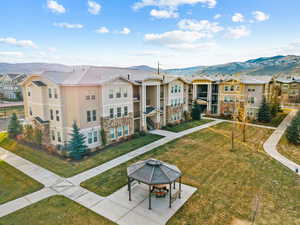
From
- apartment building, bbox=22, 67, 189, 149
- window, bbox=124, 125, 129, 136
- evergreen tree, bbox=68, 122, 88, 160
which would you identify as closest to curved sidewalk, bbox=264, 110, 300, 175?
apartment building, bbox=22, 67, 189, 149

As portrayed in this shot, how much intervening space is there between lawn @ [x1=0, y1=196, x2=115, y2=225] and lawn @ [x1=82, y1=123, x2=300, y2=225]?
1.91m

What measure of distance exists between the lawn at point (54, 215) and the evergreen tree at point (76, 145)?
633cm

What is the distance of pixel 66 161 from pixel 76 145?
166 centimetres

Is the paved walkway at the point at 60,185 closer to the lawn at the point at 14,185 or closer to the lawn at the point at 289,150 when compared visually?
the lawn at the point at 14,185

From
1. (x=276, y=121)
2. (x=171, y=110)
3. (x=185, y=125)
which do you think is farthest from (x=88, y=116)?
(x=276, y=121)

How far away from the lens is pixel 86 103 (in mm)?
18812

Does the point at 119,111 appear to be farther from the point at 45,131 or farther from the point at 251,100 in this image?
the point at 251,100

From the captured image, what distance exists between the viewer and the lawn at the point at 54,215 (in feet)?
31.1

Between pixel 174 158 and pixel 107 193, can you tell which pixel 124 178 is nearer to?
pixel 107 193

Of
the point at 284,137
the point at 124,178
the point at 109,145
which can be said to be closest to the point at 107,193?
the point at 124,178

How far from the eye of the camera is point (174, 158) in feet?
58.2

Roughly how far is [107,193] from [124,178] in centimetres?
209

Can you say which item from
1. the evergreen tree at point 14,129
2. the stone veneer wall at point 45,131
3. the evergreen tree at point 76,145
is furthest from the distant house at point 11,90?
the evergreen tree at point 76,145

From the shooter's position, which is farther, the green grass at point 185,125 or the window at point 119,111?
the green grass at point 185,125
